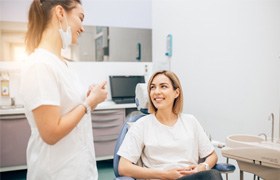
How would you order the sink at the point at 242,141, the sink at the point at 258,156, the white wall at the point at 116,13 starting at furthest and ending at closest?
the white wall at the point at 116,13
the sink at the point at 242,141
the sink at the point at 258,156

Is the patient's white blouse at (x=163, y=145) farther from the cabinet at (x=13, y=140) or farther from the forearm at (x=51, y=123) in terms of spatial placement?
the cabinet at (x=13, y=140)

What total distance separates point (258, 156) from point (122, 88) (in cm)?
243

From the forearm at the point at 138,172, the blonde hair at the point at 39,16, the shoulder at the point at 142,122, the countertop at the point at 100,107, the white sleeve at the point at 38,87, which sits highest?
the blonde hair at the point at 39,16

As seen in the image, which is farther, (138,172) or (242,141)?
(242,141)

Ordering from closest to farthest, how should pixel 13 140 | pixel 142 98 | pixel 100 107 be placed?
pixel 142 98
pixel 13 140
pixel 100 107

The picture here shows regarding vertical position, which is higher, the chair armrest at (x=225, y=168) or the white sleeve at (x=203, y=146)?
the white sleeve at (x=203, y=146)

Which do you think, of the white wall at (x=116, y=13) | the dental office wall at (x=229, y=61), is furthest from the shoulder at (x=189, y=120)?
the white wall at (x=116, y=13)

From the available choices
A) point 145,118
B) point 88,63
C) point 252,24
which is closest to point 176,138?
point 145,118

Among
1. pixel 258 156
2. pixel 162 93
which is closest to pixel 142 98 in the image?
pixel 162 93

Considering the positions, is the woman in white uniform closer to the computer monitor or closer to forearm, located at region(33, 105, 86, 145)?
forearm, located at region(33, 105, 86, 145)

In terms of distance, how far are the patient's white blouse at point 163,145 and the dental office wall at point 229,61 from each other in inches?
25.8

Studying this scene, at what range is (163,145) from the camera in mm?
1602

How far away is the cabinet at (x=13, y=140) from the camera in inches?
111

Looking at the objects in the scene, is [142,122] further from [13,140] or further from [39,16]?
[13,140]
